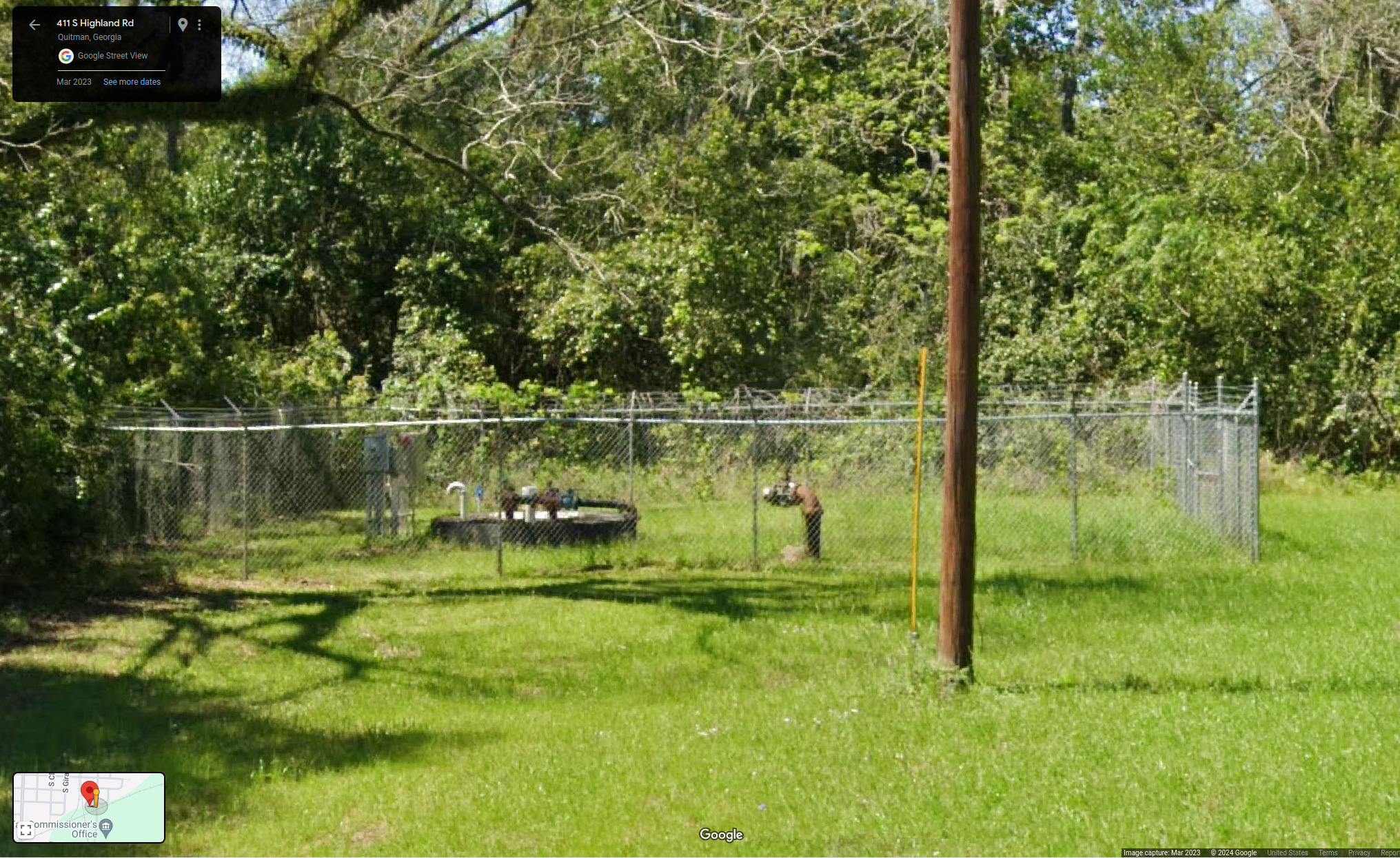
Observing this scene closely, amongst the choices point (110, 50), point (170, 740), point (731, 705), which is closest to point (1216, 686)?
point (731, 705)

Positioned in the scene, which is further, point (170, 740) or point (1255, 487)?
point (1255, 487)

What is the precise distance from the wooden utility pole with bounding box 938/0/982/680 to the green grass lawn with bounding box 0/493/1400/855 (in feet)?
1.89

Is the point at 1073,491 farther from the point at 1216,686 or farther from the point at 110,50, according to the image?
the point at 110,50

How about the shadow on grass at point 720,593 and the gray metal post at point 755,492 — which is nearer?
the shadow on grass at point 720,593

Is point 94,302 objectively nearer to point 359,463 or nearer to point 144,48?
point 359,463

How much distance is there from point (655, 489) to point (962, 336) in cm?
1079

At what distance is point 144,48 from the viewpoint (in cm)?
973

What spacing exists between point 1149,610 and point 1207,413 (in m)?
3.90

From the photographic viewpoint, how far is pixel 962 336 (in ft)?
33.2

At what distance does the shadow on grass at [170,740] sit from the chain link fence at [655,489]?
5269 mm

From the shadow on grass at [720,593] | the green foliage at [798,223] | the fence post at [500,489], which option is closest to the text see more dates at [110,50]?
the fence post at [500,489]

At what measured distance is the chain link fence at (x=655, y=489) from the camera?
16.9m

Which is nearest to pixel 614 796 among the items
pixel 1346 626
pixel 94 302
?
pixel 1346 626

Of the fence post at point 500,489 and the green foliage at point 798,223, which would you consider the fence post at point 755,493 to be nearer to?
the fence post at point 500,489
